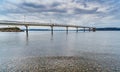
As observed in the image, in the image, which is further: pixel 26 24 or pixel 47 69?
pixel 26 24

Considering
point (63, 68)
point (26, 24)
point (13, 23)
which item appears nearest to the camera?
point (63, 68)

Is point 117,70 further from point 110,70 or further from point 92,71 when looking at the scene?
point 92,71

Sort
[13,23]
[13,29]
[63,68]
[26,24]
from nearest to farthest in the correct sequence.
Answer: [63,68] → [13,23] → [26,24] → [13,29]

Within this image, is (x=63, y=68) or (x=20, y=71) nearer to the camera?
(x=20, y=71)

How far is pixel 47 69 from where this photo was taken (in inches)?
489

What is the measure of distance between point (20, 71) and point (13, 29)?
19241 cm

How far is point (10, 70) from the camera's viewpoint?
12102 millimetres

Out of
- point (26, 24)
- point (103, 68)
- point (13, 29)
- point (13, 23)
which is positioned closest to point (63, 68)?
point (103, 68)

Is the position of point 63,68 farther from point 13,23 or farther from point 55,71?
point 13,23

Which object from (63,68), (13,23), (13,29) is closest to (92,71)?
(63,68)

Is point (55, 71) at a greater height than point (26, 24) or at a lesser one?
lesser

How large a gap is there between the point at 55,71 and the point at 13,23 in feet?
240

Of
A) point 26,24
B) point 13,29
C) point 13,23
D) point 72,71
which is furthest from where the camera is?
point 13,29

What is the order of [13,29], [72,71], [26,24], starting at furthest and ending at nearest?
[13,29] < [26,24] < [72,71]
